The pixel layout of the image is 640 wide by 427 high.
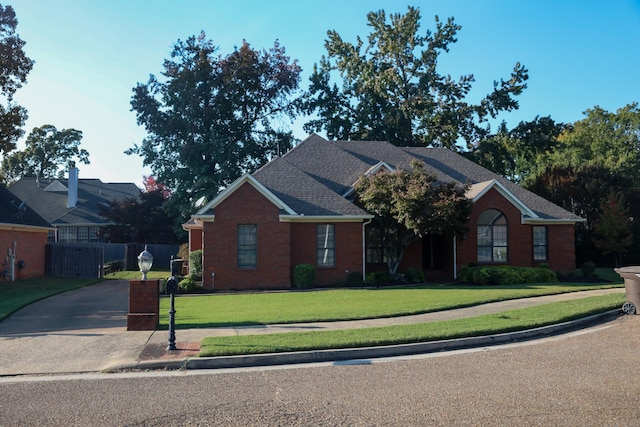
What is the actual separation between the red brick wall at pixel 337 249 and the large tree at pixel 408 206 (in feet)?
4.47

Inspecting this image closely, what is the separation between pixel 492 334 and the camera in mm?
11141

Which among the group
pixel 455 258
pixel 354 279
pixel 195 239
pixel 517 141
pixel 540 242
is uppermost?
pixel 517 141

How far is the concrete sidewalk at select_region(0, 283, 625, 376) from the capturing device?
930 centimetres

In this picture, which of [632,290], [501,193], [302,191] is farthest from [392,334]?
[501,193]

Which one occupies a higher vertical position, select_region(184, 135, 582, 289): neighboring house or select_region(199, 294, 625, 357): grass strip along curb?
select_region(184, 135, 582, 289): neighboring house

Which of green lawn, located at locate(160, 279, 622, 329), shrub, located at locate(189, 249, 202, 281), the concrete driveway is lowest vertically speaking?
the concrete driveway

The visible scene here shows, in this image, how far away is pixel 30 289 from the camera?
2459 cm

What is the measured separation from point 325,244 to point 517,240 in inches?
368

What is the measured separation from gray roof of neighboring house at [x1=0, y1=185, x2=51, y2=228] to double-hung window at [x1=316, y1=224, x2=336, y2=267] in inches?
619

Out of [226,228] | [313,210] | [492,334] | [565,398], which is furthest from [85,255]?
[565,398]

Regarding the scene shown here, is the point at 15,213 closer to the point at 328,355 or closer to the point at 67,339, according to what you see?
the point at 67,339

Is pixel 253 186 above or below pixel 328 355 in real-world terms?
above

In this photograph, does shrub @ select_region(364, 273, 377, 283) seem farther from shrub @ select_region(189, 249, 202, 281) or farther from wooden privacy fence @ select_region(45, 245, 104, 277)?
wooden privacy fence @ select_region(45, 245, 104, 277)

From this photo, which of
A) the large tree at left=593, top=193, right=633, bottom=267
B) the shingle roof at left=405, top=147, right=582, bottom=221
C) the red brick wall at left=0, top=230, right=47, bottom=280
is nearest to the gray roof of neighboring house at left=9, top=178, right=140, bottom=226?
the red brick wall at left=0, top=230, right=47, bottom=280
